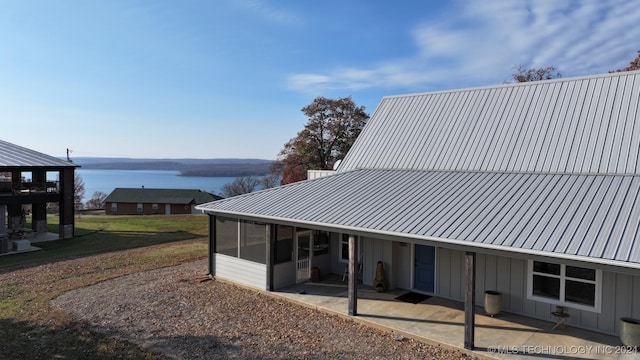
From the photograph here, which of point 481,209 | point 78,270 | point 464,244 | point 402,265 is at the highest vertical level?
point 481,209

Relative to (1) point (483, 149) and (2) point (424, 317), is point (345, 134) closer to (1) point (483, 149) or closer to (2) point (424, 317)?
(1) point (483, 149)

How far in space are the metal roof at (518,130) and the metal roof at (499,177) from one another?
0.04 m

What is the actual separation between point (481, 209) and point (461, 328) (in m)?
2.89

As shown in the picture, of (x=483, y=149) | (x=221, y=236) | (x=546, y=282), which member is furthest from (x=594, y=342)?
(x=221, y=236)

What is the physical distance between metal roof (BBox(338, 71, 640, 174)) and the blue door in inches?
121

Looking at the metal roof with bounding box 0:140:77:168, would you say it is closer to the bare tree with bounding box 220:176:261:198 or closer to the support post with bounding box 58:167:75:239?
the support post with bounding box 58:167:75:239

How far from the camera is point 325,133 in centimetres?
4203

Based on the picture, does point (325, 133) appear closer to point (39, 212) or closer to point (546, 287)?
point (39, 212)

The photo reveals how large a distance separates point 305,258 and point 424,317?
4948mm

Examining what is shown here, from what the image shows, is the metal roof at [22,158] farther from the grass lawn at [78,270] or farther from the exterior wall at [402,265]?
the exterior wall at [402,265]

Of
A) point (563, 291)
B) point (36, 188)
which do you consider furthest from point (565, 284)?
point (36, 188)

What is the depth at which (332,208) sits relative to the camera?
1216 centimetres

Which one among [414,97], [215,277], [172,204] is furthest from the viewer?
[172,204]

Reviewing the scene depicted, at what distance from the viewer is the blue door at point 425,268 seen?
42.2 ft
